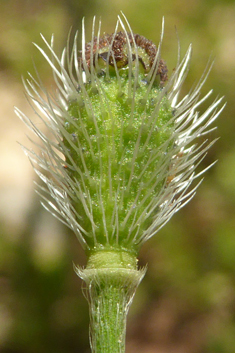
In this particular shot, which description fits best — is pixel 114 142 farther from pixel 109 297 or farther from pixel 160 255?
pixel 160 255

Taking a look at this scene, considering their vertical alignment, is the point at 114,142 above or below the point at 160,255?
below

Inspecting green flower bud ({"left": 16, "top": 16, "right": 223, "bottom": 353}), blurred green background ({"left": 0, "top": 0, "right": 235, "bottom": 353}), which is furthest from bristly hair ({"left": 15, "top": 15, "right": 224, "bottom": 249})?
blurred green background ({"left": 0, "top": 0, "right": 235, "bottom": 353})

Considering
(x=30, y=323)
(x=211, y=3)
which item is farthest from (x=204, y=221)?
(x=211, y=3)

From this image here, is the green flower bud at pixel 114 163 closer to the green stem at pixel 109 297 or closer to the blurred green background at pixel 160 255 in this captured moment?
the green stem at pixel 109 297

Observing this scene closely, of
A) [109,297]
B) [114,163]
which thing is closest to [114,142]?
[114,163]

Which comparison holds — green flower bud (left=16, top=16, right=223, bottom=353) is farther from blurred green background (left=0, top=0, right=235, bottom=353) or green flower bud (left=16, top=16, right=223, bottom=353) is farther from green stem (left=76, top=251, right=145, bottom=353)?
blurred green background (left=0, top=0, right=235, bottom=353)

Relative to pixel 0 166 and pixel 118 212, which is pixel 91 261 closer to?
pixel 118 212

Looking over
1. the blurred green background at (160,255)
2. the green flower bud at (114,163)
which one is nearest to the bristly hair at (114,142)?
the green flower bud at (114,163)
